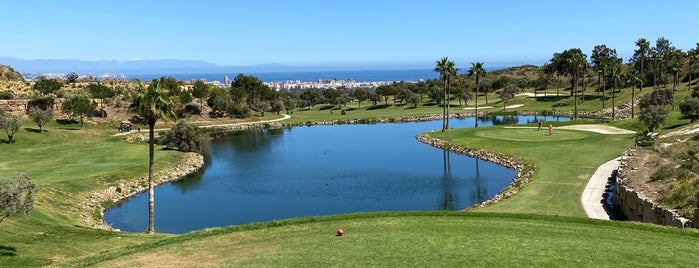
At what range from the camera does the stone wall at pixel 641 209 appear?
23.1 metres

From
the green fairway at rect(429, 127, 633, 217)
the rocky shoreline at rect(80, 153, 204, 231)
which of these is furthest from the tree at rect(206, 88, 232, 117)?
the green fairway at rect(429, 127, 633, 217)

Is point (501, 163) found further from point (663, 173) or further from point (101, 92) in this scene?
point (101, 92)

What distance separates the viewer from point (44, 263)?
20.0 metres

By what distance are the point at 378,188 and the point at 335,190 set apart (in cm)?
363

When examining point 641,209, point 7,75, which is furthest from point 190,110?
point 641,209

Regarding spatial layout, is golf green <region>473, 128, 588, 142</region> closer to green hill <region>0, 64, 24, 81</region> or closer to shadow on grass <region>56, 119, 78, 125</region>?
shadow on grass <region>56, 119, 78, 125</region>

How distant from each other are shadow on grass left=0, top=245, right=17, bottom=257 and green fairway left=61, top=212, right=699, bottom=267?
5084mm

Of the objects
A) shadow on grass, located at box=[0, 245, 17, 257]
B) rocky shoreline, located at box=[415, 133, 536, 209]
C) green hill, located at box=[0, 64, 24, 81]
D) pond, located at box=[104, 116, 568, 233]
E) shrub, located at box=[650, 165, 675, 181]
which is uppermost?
green hill, located at box=[0, 64, 24, 81]

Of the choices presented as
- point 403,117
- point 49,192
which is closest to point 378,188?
point 49,192

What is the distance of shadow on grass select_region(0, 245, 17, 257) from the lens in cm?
2055

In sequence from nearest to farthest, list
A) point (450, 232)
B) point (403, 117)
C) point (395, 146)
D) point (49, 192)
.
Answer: point (450, 232), point (49, 192), point (395, 146), point (403, 117)

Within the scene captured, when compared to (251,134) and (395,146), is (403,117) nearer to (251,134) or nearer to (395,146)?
(251,134)

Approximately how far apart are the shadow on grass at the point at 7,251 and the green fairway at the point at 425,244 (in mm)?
5084

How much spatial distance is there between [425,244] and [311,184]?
109 ft
